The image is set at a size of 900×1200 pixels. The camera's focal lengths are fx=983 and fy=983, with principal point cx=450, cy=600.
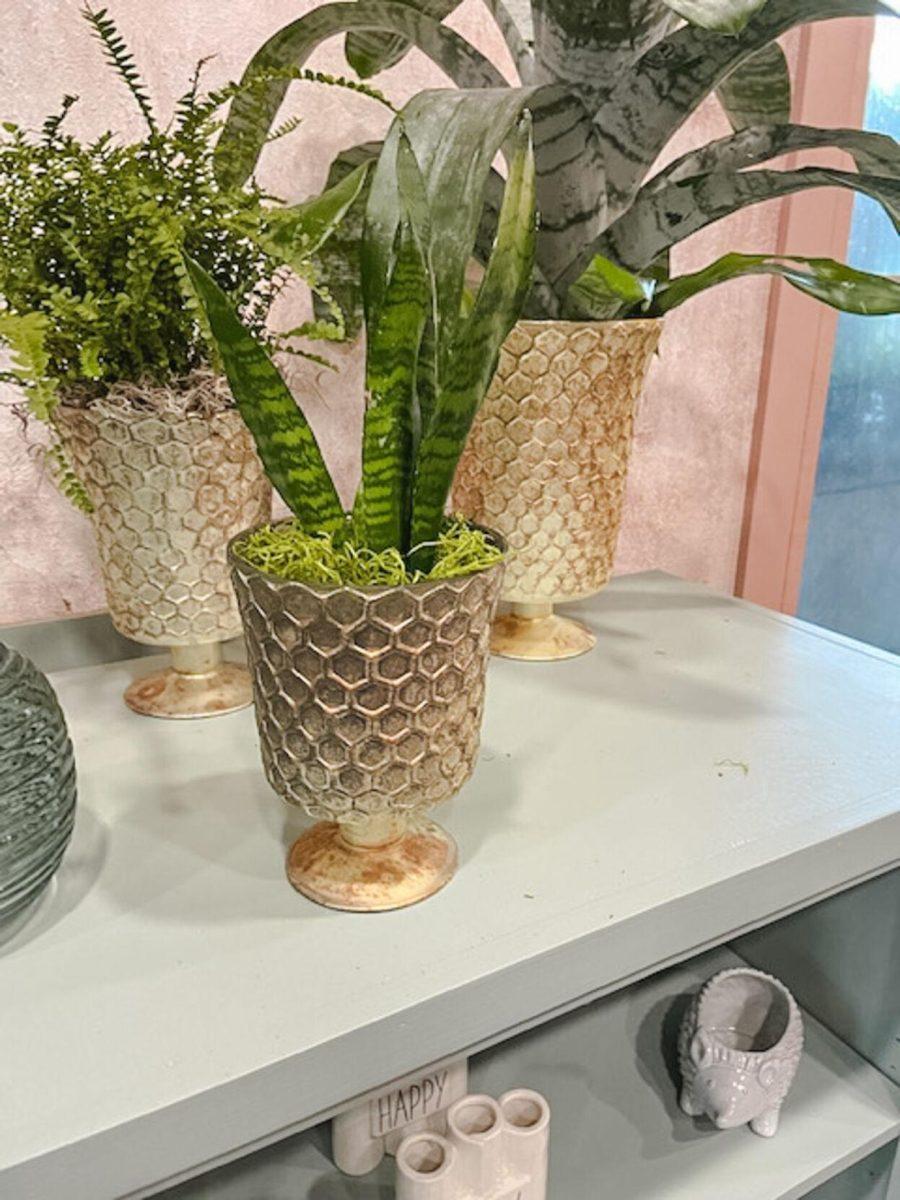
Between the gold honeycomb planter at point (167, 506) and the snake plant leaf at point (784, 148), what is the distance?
334 mm

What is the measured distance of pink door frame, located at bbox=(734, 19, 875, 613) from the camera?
0.99m

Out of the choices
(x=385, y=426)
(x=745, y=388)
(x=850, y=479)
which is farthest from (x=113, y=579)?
(x=850, y=479)

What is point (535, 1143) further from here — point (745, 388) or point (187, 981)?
Result: point (745, 388)

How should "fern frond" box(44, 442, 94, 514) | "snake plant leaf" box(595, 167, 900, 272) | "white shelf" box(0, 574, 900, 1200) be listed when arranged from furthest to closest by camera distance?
"snake plant leaf" box(595, 167, 900, 272) → "fern frond" box(44, 442, 94, 514) → "white shelf" box(0, 574, 900, 1200)

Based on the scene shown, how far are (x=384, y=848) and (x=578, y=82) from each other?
0.47 metres

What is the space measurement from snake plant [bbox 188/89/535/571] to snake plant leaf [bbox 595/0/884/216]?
0.20 meters

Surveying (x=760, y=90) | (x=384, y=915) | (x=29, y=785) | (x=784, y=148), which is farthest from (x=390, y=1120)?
(x=760, y=90)

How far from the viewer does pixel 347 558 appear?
1.37 feet

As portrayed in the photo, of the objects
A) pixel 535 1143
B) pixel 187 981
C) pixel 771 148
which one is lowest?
pixel 535 1143

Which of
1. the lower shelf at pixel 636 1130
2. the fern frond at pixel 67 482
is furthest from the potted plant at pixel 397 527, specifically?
the lower shelf at pixel 636 1130

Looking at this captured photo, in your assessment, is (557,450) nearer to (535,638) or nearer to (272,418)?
(535,638)

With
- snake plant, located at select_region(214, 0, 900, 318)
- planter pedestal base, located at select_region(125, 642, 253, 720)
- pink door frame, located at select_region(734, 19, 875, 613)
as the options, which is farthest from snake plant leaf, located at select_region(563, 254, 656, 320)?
pink door frame, located at select_region(734, 19, 875, 613)

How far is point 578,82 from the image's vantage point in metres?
0.60

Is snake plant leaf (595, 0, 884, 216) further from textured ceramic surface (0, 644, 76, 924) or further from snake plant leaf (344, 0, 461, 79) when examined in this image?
textured ceramic surface (0, 644, 76, 924)
